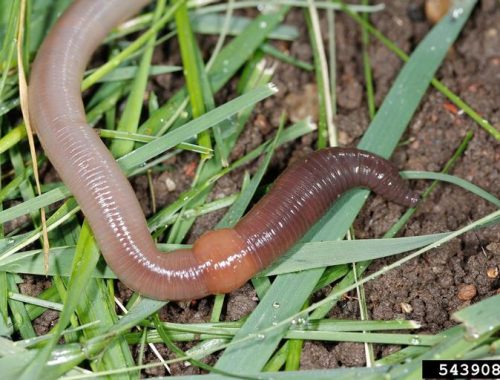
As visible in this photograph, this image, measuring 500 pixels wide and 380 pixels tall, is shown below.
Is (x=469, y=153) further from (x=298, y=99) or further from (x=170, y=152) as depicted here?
(x=170, y=152)

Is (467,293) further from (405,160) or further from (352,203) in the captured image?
(405,160)

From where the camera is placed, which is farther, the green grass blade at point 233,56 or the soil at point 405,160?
the green grass blade at point 233,56

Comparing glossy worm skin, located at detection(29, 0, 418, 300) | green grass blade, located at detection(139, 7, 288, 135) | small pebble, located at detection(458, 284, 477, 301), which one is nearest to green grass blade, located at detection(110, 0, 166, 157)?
green grass blade, located at detection(139, 7, 288, 135)

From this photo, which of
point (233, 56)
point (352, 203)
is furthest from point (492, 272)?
point (233, 56)

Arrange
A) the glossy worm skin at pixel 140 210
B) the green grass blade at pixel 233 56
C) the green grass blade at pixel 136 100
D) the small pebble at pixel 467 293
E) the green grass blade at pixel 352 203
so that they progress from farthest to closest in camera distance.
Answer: the green grass blade at pixel 233 56 → the green grass blade at pixel 136 100 → the small pebble at pixel 467 293 → the glossy worm skin at pixel 140 210 → the green grass blade at pixel 352 203

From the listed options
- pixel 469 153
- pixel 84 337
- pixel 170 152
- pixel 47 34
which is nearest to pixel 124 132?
pixel 170 152

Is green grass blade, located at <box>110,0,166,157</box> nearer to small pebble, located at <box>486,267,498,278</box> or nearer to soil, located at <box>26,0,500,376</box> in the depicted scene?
soil, located at <box>26,0,500,376</box>

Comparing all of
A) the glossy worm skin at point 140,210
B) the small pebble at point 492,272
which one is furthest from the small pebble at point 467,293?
the glossy worm skin at point 140,210

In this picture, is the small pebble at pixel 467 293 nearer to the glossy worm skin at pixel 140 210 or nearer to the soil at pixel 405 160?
the soil at pixel 405 160

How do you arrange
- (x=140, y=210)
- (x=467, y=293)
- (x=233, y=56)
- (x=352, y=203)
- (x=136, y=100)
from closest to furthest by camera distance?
(x=467, y=293) < (x=140, y=210) < (x=352, y=203) < (x=136, y=100) < (x=233, y=56)
